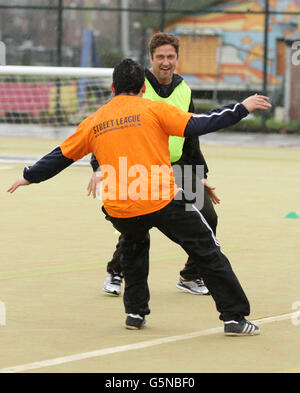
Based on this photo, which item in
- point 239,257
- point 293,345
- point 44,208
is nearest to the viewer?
point 293,345

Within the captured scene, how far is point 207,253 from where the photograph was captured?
750 cm

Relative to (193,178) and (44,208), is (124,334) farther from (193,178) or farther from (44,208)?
(44,208)

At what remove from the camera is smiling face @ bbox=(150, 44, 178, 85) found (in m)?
8.48

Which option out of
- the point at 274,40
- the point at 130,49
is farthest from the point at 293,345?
the point at 130,49

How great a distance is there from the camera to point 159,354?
22.9 ft

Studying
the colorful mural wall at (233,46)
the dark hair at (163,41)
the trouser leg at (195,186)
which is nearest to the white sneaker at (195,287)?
the trouser leg at (195,186)

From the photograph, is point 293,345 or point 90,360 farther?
point 293,345

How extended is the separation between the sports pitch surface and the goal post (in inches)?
402

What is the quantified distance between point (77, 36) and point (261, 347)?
3869 cm

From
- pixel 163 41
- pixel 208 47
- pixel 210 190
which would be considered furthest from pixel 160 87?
pixel 208 47

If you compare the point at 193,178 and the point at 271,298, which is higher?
the point at 193,178

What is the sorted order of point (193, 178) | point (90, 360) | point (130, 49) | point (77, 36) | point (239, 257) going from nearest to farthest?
point (90, 360) → point (193, 178) → point (239, 257) → point (130, 49) → point (77, 36)

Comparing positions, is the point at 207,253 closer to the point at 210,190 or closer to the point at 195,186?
the point at 195,186

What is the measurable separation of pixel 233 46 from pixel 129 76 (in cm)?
3232
